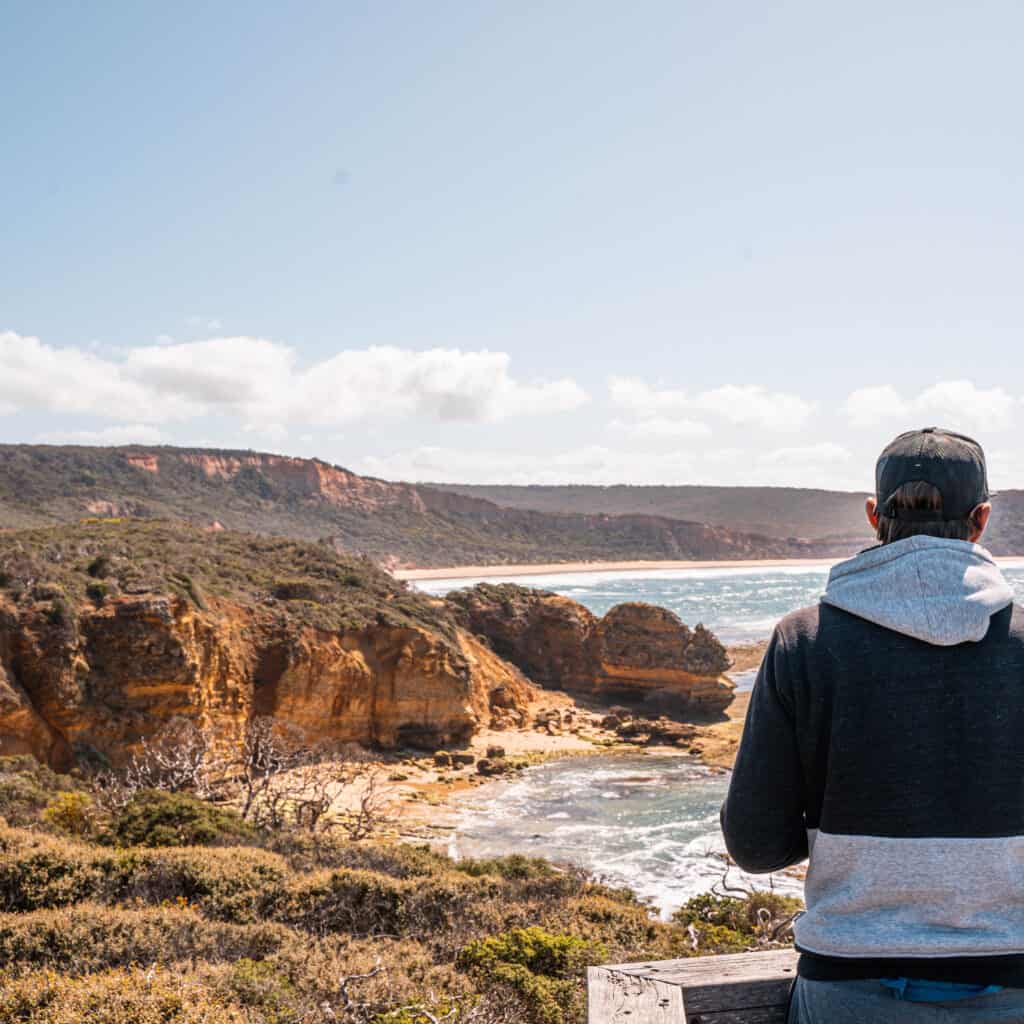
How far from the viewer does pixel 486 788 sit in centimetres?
2197

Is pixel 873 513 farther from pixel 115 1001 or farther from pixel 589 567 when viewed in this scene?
pixel 589 567

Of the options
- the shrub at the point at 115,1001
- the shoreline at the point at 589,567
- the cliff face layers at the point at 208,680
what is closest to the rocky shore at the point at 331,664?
the cliff face layers at the point at 208,680

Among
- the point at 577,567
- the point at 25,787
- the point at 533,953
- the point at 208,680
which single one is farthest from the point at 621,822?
the point at 577,567

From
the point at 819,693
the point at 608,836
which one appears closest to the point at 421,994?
the point at 819,693

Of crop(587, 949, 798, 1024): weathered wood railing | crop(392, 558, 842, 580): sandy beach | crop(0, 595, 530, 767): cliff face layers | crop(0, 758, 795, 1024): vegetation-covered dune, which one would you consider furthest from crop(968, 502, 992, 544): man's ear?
crop(392, 558, 842, 580): sandy beach

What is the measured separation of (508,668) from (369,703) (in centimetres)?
900

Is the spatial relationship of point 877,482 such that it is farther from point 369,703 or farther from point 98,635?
point 369,703

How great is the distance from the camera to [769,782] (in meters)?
1.68

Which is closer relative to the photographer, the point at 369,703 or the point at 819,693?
the point at 819,693

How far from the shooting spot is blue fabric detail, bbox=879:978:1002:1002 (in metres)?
1.49

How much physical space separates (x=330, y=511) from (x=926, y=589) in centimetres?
10552

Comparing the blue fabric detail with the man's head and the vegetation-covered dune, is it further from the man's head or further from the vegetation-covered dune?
the vegetation-covered dune

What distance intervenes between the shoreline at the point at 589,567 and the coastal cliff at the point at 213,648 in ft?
137

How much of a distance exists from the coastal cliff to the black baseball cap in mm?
17674
